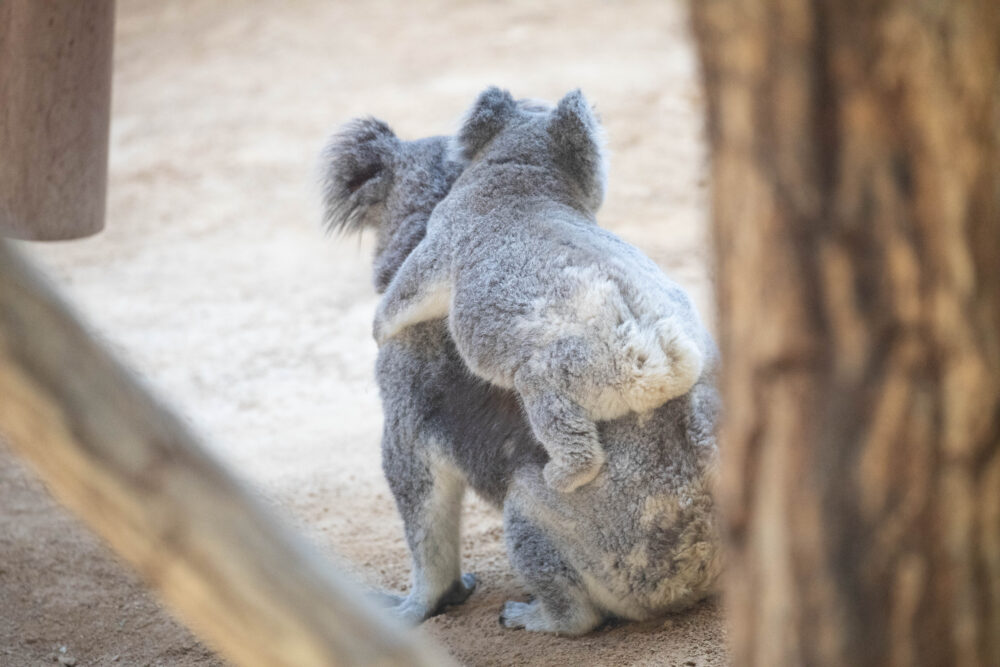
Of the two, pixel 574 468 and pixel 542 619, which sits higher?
pixel 574 468

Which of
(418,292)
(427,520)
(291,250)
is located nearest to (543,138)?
(418,292)

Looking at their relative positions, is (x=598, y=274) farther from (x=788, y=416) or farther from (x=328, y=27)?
(x=328, y=27)

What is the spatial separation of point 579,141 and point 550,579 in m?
1.50

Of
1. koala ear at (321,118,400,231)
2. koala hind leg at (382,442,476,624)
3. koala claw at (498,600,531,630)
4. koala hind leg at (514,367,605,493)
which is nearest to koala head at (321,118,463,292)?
koala ear at (321,118,400,231)

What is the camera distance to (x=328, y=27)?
13.2 meters

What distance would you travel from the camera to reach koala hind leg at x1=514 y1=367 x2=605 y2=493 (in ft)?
9.80

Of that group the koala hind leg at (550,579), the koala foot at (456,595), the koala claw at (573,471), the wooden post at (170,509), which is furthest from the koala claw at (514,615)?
the wooden post at (170,509)

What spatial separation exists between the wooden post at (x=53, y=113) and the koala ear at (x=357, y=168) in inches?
57.4

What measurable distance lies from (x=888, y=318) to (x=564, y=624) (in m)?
2.36

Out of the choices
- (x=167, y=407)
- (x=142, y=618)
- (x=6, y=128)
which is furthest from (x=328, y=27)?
(x=167, y=407)

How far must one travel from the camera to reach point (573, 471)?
9.87ft

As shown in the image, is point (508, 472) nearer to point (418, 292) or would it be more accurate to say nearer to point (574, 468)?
point (574, 468)

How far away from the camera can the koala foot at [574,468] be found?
300 cm

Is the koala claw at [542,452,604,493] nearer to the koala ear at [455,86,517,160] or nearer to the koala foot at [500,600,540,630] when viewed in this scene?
the koala foot at [500,600,540,630]
